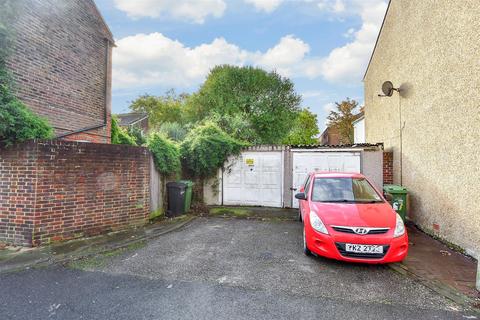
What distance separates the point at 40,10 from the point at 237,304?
861 centimetres

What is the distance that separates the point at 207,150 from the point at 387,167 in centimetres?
605

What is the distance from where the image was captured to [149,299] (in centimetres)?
333

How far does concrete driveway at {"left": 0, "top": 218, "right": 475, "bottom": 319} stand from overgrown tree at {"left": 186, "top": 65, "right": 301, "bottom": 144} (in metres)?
17.0

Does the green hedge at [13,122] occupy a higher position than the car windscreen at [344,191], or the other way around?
the green hedge at [13,122]

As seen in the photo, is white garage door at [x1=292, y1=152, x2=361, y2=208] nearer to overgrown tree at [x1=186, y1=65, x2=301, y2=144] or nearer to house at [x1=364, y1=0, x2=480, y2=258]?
house at [x1=364, y1=0, x2=480, y2=258]

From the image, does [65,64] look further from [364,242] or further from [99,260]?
[364,242]

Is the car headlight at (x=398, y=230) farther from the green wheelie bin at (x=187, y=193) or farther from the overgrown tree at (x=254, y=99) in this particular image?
the overgrown tree at (x=254, y=99)

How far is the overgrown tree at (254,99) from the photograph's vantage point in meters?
21.4

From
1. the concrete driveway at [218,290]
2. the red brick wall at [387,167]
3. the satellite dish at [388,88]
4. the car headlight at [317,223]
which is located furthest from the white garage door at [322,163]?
the car headlight at [317,223]

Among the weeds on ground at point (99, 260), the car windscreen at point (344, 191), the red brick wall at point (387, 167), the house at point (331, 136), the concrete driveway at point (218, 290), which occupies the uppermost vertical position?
the house at point (331, 136)

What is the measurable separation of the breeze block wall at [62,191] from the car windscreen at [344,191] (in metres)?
4.56

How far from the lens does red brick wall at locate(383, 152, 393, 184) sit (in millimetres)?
8742

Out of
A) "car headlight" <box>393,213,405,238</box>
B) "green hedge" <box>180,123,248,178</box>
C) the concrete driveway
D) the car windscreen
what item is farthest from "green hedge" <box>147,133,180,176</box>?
"car headlight" <box>393,213,405,238</box>

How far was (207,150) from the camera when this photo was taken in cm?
969
